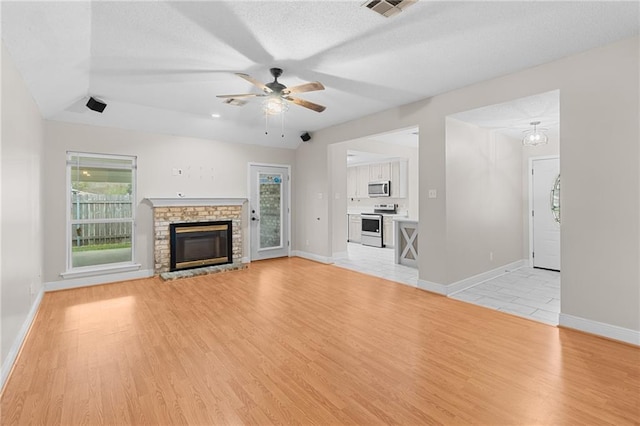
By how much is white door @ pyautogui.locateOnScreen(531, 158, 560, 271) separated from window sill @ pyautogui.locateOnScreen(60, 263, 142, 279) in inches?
292

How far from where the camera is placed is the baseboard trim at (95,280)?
4.67m

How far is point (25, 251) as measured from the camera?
3201 mm

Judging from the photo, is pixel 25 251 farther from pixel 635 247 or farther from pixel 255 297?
pixel 635 247

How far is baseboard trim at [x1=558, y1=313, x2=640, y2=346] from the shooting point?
286cm

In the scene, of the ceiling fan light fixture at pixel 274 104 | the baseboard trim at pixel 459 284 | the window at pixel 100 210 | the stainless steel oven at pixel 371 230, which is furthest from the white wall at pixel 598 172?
the window at pixel 100 210

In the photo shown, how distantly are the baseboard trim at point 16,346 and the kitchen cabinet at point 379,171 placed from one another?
783 cm

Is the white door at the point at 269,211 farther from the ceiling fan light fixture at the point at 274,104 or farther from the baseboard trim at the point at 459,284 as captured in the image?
the baseboard trim at the point at 459,284

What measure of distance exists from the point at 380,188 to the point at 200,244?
527 cm

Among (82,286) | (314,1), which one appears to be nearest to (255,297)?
(82,286)

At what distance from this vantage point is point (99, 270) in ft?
16.5

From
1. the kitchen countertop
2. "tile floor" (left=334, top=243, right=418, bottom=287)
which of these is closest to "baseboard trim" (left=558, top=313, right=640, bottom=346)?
"tile floor" (left=334, top=243, right=418, bottom=287)

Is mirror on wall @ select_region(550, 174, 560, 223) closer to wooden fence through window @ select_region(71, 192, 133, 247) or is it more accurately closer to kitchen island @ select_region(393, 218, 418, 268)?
kitchen island @ select_region(393, 218, 418, 268)

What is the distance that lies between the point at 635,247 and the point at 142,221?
6.64 meters

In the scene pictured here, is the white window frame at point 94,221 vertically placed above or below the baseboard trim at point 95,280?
above
